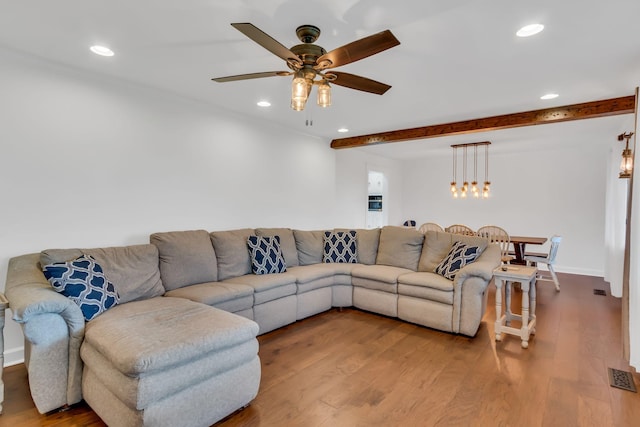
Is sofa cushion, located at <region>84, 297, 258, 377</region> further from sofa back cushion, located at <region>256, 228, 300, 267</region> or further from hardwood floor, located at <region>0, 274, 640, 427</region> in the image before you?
sofa back cushion, located at <region>256, 228, 300, 267</region>

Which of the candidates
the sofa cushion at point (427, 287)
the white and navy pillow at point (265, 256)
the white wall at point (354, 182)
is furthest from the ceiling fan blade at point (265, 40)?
the white wall at point (354, 182)

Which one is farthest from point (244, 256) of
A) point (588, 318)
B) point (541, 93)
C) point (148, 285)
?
point (588, 318)

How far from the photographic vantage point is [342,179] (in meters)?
6.29

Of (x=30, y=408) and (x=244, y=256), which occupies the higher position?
(x=244, y=256)

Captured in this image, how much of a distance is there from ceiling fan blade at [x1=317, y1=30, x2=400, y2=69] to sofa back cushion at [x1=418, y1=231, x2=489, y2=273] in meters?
2.70

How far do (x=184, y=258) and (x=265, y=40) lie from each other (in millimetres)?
2261

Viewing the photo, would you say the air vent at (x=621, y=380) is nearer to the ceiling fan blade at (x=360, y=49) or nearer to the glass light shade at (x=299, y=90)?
the ceiling fan blade at (x=360, y=49)

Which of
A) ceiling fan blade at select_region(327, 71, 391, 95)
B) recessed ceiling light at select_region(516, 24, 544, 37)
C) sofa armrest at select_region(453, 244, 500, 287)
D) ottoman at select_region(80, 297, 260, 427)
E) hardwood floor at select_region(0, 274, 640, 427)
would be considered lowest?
hardwood floor at select_region(0, 274, 640, 427)

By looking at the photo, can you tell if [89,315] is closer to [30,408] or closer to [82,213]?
[30,408]

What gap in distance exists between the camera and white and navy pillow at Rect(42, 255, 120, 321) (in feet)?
7.20

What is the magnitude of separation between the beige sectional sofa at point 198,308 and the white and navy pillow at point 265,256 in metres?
0.08

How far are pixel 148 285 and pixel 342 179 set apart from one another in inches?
164

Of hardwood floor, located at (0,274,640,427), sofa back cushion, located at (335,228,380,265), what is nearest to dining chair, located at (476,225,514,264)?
hardwood floor, located at (0,274,640,427)

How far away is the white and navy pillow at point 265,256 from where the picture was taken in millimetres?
3664
